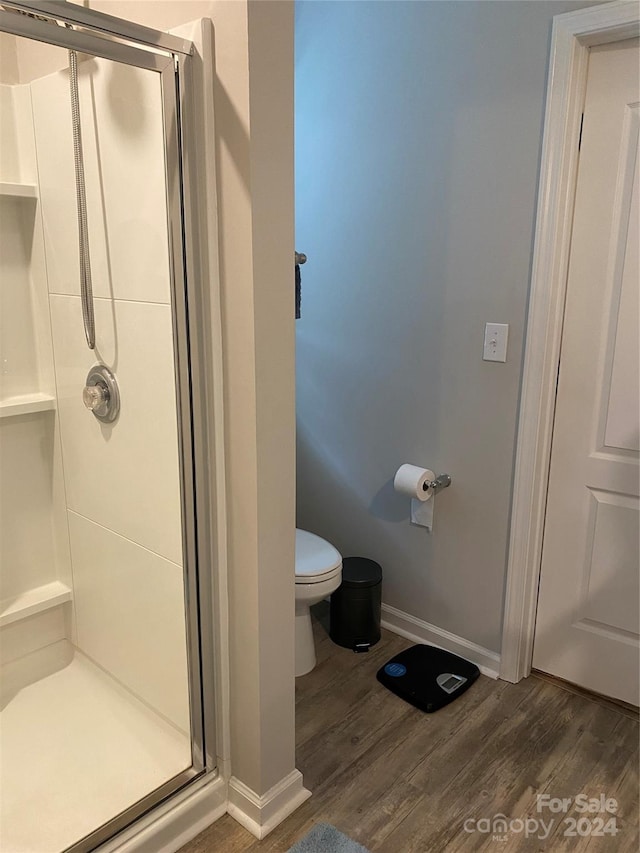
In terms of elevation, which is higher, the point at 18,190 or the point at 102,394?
the point at 18,190

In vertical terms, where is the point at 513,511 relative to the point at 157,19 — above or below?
below

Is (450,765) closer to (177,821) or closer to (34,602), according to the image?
(177,821)

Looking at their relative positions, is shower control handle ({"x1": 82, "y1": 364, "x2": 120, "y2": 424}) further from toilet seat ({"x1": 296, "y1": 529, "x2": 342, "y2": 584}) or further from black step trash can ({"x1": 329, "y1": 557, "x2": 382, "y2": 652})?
black step trash can ({"x1": 329, "y1": 557, "x2": 382, "y2": 652})

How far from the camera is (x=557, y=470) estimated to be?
2201mm

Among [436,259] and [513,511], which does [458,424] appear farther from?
[436,259]

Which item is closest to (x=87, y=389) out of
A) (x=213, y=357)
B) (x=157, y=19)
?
(x=213, y=357)

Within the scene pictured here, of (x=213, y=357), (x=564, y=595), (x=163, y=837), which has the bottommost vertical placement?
(x=163, y=837)

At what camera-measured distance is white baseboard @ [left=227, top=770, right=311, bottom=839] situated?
1741 millimetres

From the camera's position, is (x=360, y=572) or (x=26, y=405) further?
(x=360, y=572)

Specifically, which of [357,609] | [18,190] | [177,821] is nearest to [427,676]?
[357,609]

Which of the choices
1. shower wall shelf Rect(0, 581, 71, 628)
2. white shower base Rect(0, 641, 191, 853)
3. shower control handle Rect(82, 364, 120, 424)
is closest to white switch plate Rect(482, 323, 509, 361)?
shower control handle Rect(82, 364, 120, 424)

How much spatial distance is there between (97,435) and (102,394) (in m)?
0.15

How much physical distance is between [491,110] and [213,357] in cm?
122

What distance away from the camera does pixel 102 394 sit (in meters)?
1.92
